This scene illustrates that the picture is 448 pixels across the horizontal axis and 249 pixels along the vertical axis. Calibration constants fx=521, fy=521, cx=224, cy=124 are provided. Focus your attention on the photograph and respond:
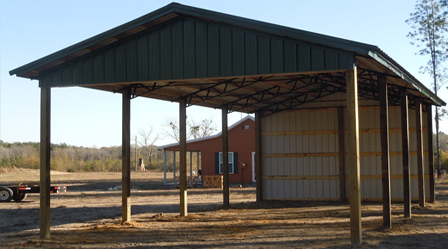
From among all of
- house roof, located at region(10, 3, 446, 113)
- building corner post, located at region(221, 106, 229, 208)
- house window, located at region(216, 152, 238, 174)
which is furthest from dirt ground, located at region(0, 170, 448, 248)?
house window, located at region(216, 152, 238, 174)

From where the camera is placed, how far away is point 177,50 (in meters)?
11.8

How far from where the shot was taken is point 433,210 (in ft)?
55.1

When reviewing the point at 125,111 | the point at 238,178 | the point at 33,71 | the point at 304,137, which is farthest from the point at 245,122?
the point at 33,71

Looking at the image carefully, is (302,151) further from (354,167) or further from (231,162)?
(231,162)

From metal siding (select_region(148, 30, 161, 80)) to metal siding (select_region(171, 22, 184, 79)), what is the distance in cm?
35

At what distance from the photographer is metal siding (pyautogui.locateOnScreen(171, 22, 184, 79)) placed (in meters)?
11.7

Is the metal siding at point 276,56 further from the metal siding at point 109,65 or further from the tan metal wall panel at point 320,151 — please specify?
the tan metal wall panel at point 320,151

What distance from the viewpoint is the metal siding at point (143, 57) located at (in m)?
11.9

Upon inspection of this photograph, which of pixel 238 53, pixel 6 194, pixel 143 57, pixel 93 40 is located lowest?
pixel 6 194

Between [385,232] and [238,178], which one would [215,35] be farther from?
[238,178]

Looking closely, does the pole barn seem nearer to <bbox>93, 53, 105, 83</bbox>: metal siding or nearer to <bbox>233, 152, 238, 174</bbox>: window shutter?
<bbox>93, 53, 105, 83</bbox>: metal siding

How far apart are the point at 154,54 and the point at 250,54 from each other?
7.63 ft

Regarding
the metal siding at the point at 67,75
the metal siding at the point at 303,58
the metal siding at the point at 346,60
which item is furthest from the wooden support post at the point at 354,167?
the metal siding at the point at 67,75

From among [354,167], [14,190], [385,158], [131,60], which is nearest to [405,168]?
[385,158]
